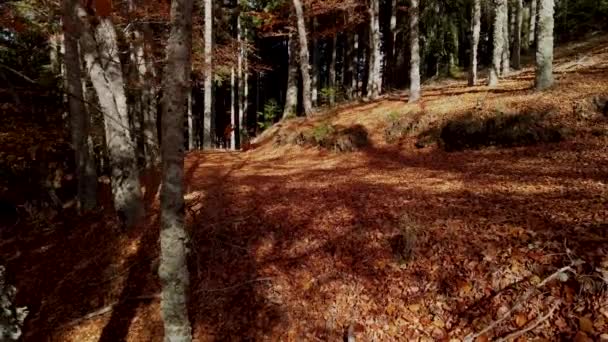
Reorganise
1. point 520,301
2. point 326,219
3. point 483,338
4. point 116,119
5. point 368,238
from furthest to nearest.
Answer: point 116,119
point 326,219
point 368,238
point 520,301
point 483,338

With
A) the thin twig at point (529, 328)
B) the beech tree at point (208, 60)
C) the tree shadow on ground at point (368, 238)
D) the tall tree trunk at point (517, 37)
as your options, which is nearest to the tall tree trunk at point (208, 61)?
the beech tree at point (208, 60)

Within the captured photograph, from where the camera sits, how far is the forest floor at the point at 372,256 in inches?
191

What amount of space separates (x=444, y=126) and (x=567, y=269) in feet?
26.0

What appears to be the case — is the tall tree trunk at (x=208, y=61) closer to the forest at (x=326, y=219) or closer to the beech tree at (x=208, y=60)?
the beech tree at (x=208, y=60)

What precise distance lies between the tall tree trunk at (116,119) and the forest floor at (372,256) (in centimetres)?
59

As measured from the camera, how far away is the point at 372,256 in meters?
6.11

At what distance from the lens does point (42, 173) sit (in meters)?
15.2

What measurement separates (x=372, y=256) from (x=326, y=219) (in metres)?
1.40

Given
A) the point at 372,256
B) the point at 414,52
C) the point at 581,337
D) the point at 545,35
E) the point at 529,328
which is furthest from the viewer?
the point at 414,52

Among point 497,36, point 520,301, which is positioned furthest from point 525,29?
point 520,301

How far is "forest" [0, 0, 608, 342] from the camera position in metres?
4.80

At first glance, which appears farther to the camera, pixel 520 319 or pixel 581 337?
pixel 520 319

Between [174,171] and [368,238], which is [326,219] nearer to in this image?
[368,238]

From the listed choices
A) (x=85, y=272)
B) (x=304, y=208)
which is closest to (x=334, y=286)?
(x=304, y=208)
